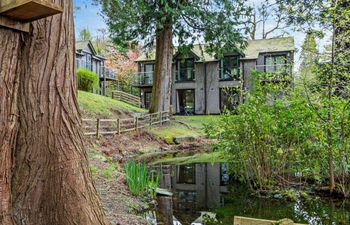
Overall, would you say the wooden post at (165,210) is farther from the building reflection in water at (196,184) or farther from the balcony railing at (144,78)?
the balcony railing at (144,78)

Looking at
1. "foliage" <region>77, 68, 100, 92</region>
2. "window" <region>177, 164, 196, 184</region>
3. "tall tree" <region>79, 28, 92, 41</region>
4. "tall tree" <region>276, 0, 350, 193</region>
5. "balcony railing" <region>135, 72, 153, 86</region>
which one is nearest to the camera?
"tall tree" <region>276, 0, 350, 193</region>

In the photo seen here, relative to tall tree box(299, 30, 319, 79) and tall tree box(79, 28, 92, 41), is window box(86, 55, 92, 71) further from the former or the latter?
tall tree box(299, 30, 319, 79)

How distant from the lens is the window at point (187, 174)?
792 cm

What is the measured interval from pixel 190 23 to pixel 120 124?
22.4ft

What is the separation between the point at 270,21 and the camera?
27.1m

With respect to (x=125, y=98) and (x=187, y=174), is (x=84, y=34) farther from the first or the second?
(x=187, y=174)

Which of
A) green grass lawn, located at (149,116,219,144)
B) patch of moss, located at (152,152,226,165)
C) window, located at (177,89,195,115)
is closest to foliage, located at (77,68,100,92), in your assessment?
green grass lawn, located at (149,116,219,144)

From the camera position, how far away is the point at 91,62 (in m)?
26.4

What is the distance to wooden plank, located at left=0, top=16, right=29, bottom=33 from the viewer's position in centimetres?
212

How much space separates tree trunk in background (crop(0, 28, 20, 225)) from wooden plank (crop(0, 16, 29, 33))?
43 mm

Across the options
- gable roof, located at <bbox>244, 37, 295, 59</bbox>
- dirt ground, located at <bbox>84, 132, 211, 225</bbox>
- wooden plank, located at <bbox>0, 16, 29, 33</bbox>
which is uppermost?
gable roof, located at <bbox>244, 37, 295, 59</bbox>

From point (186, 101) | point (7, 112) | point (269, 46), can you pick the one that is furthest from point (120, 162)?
point (269, 46)

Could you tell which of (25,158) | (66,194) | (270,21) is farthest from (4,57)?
(270,21)

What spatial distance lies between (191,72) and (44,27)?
2326 centimetres
